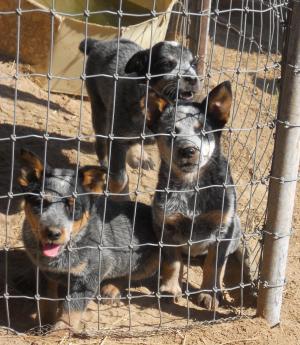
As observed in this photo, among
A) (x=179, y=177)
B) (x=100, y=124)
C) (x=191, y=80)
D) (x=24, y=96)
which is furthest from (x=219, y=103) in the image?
(x=24, y=96)

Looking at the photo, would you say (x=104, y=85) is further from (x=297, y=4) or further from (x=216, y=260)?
(x=297, y=4)

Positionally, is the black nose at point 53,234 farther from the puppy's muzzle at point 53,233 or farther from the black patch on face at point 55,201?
the black patch on face at point 55,201

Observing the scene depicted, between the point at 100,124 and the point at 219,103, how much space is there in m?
2.69

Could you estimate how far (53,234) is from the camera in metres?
4.50

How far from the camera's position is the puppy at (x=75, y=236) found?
455 cm

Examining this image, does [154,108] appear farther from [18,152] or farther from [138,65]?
[18,152]

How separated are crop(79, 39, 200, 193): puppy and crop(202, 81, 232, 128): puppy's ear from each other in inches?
37.5

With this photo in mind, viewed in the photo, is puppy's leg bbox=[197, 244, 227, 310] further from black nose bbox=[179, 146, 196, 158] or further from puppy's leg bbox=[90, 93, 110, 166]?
puppy's leg bbox=[90, 93, 110, 166]

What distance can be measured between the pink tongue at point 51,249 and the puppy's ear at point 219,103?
1.27m

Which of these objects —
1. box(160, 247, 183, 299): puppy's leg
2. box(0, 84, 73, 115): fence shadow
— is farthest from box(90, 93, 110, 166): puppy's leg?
box(160, 247, 183, 299): puppy's leg

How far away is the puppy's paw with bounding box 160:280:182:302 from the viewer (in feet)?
17.5

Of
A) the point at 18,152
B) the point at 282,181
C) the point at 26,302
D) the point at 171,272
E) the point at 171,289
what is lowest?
the point at 26,302

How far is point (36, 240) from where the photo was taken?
4.85 m

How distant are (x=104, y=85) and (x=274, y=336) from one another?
328 cm
